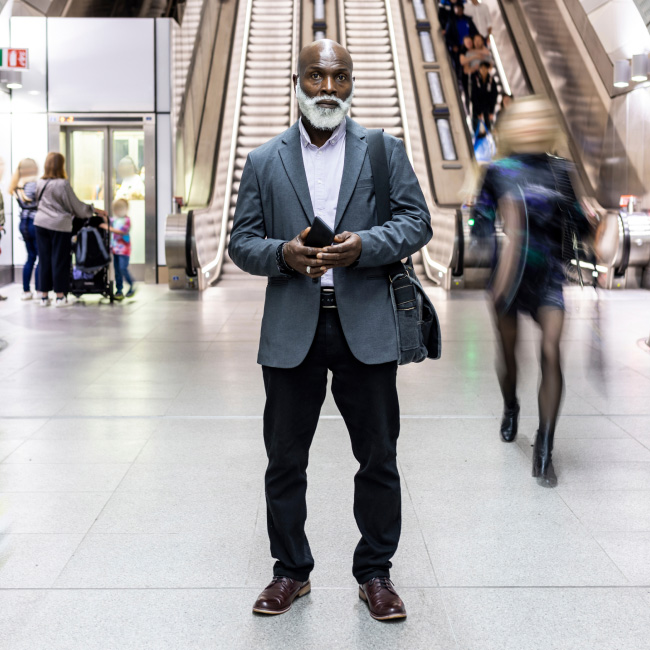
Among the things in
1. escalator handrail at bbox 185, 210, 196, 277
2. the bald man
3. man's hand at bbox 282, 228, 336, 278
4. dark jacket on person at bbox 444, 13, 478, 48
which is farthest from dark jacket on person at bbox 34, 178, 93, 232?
dark jacket on person at bbox 444, 13, 478, 48

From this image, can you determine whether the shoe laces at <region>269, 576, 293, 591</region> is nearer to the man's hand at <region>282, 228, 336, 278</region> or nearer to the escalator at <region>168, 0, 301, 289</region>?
the man's hand at <region>282, 228, 336, 278</region>

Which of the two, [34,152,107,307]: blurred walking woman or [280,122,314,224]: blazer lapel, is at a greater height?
[280,122,314,224]: blazer lapel

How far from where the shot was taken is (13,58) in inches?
497

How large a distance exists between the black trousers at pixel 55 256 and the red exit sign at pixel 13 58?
138 inches

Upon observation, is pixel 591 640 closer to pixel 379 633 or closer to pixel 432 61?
pixel 379 633

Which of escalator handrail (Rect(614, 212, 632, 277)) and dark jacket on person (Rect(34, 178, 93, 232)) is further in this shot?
escalator handrail (Rect(614, 212, 632, 277))

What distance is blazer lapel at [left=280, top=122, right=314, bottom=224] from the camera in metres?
2.61

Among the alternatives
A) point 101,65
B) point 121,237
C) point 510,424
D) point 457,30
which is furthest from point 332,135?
point 457,30

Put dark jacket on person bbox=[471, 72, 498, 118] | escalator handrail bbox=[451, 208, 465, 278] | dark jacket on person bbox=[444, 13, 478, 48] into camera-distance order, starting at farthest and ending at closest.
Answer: dark jacket on person bbox=[444, 13, 478, 48] < dark jacket on person bbox=[471, 72, 498, 118] < escalator handrail bbox=[451, 208, 465, 278]

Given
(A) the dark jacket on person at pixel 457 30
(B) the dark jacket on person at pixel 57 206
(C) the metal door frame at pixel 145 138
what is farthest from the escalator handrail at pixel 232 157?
(A) the dark jacket on person at pixel 457 30

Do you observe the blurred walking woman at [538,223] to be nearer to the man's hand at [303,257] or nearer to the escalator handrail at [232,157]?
the man's hand at [303,257]

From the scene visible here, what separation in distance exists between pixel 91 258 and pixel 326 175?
27.3ft

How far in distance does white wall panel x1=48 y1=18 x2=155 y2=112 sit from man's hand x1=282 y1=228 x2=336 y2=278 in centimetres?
1154

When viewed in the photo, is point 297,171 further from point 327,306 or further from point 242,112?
point 242,112
